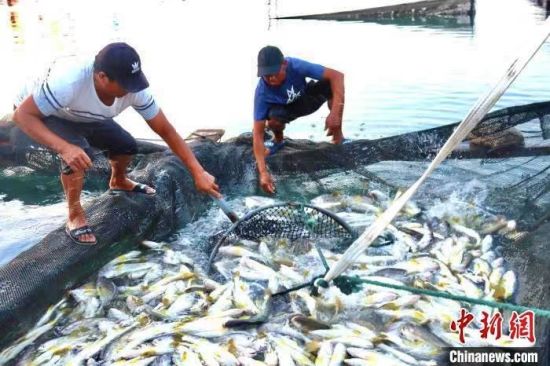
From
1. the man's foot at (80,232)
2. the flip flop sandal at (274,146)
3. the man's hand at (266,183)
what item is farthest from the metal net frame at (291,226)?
the flip flop sandal at (274,146)

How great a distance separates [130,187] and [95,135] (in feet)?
2.05

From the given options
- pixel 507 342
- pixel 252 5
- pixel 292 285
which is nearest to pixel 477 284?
pixel 507 342

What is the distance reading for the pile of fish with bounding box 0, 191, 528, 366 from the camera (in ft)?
11.2

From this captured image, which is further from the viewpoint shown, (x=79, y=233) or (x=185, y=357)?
(x=79, y=233)

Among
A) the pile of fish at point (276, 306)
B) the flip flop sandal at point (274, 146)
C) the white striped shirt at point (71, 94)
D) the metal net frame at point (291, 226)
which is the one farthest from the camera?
the flip flop sandal at point (274, 146)

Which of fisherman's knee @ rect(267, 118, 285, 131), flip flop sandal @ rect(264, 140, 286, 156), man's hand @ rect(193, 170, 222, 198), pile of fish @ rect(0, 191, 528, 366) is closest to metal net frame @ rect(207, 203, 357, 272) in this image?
pile of fish @ rect(0, 191, 528, 366)

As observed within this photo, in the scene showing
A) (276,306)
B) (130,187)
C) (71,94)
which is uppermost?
(71,94)

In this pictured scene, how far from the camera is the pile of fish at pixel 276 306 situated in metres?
3.41

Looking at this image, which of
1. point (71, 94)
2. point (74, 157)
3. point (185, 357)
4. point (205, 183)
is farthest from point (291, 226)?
point (71, 94)

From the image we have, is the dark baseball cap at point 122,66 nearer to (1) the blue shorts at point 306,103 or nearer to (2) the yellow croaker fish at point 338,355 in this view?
(2) the yellow croaker fish at point 338,355

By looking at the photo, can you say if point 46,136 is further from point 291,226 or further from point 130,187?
point 291,226

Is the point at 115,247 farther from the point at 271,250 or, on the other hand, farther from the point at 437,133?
the point at 437,133

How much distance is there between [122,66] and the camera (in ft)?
12.9

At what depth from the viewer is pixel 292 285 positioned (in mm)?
4211
